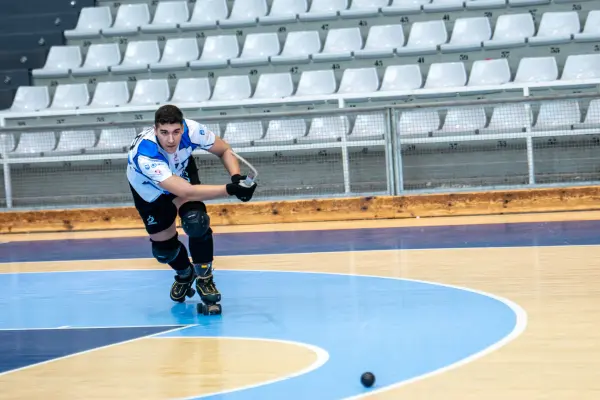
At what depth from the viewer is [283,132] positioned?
1140cm

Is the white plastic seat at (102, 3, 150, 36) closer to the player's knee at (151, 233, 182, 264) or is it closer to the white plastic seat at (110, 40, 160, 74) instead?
the white plastic seat at (110, 40, 160, 74)

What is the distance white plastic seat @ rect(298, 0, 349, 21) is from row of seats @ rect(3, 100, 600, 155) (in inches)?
125

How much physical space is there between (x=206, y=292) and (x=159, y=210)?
0.71m

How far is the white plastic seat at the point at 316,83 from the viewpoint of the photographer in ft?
42.8

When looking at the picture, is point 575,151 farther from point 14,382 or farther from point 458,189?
point 14,382

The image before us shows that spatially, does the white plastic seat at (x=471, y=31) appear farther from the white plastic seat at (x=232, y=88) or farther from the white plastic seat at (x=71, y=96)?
the white plastic seat at (x=71, y=96)

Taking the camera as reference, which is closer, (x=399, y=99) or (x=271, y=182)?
(x=271, y=182)

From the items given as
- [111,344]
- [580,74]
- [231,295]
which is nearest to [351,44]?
[580,74]

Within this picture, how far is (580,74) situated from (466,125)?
2374mm

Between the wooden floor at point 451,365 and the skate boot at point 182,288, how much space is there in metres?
0.19

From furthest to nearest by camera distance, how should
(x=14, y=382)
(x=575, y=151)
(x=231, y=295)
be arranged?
(x=575, y=151) < (x=231, y=295) < (x=14, y=382)

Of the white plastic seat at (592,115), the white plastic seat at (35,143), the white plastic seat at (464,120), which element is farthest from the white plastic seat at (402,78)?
the white plastic seat at (35,143)

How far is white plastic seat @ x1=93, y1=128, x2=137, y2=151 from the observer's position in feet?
38.3

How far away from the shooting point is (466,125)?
11047 millimetres
